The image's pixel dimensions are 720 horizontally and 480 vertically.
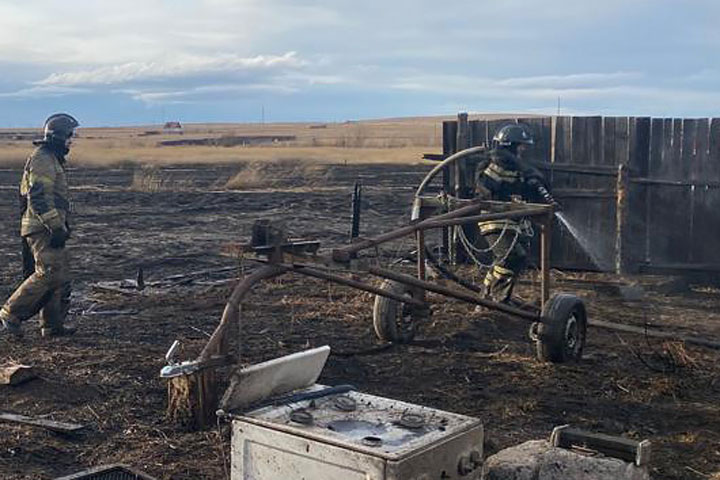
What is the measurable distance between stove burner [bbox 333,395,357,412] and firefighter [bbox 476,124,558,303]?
5.77 meters

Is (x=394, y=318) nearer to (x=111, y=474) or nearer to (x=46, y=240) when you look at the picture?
(x=46, y=240)

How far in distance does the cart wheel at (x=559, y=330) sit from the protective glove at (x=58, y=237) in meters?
5.12

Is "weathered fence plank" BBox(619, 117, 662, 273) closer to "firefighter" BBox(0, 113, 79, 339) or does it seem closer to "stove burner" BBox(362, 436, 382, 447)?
"firefighter" BBox(0, 113, 79, 339)

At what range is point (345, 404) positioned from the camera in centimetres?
416

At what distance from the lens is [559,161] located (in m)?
13.6

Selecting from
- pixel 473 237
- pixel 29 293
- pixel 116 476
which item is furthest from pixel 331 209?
pixel 116 476

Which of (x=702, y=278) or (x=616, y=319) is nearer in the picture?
(x=616, y=319)

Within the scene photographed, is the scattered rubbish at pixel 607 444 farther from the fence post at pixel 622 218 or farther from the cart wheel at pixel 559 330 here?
the fence post at pixel 622 218

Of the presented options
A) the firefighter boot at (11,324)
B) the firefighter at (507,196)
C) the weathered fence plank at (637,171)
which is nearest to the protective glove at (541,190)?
the firefighter at (507,196)

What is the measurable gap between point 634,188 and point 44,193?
8084mm

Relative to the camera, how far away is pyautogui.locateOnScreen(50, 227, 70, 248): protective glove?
383 inches

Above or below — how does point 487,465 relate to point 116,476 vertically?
above

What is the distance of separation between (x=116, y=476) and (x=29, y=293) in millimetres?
5038

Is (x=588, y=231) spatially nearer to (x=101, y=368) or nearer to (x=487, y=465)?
(x=101, y=368)
